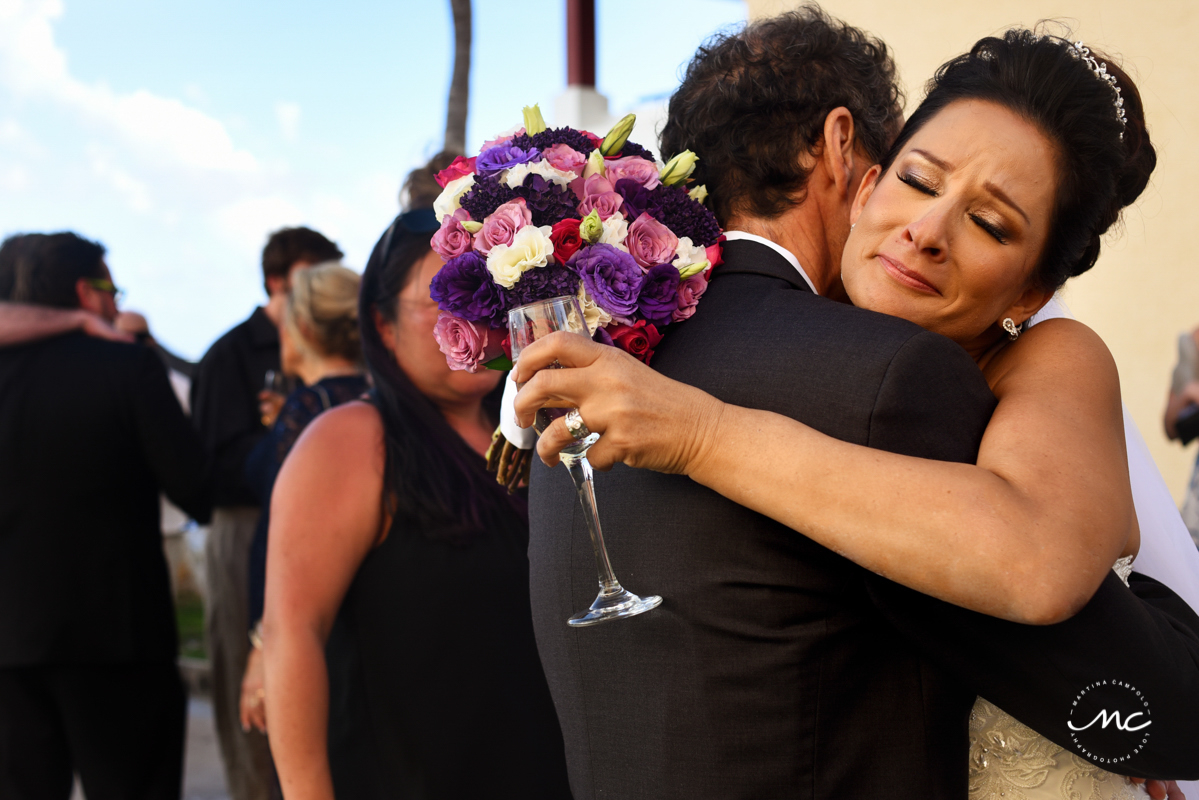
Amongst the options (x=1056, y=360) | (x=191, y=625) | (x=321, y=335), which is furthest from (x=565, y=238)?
(x=191, y=625)

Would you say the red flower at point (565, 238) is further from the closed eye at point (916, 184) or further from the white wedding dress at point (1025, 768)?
the white wedding dress at point (1025, 768)

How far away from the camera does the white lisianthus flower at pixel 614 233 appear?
165cm

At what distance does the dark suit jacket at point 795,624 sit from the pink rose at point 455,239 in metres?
0.44

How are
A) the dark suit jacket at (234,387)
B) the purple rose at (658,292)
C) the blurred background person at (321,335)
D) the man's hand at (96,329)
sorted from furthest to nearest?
the dark suit jacket at (234,387) → the man's hand at (96,329) → the blurred background person at (321,335) → the purple rose at (658,292)

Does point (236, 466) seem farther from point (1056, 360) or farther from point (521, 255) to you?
point (1056, 360)

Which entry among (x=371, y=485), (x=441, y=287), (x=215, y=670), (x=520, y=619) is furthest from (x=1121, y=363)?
(x=215, y=670)

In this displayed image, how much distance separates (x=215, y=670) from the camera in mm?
4957

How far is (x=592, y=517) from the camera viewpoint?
148 cm

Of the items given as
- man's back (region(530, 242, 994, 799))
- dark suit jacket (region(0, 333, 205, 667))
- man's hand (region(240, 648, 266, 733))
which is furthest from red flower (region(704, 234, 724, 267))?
dark suit jacket (region(0, 333, 205, 667))

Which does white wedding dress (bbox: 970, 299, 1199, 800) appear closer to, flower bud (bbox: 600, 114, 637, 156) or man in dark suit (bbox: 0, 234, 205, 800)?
flower bud (bbox: 600, 114, 637, 156)

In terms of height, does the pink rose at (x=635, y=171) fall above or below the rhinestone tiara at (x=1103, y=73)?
below

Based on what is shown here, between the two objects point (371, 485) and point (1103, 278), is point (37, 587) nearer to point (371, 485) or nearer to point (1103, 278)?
point (371, 485)

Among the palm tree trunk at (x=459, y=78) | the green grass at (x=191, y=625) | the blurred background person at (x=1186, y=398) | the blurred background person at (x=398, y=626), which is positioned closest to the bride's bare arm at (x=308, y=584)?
the blurred background person at (x=398, y=626)

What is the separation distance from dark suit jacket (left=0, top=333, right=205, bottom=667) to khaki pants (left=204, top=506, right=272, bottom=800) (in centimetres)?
37
